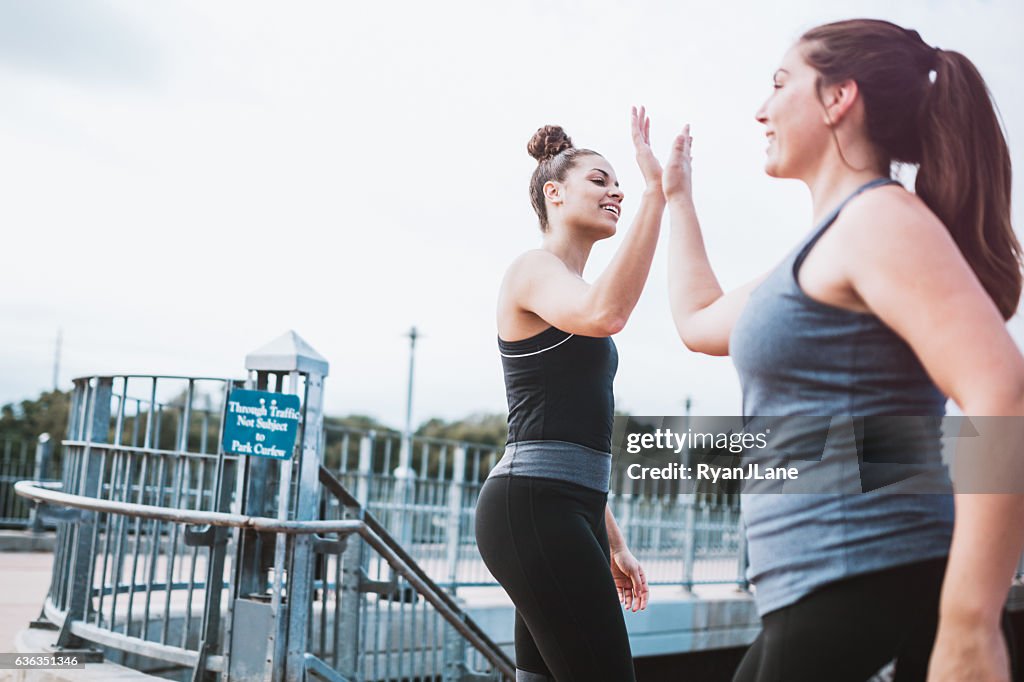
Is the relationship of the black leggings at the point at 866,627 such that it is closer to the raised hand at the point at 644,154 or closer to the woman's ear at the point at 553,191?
the raised hand at the point at 644,154

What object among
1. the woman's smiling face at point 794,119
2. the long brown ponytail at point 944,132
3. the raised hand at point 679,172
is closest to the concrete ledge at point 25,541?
the raised hand at point 679,172

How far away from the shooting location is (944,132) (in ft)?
4.74

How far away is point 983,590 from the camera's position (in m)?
1.17

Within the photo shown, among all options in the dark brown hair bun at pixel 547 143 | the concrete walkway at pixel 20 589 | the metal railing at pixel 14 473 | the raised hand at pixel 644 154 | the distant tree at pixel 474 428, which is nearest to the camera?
the raised hand at pixel 644 154

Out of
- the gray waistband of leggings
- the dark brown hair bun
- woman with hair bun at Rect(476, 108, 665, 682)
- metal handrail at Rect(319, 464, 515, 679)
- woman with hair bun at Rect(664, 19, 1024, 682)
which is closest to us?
woman with hair bun at Rect(664, 19, 1024, 682)

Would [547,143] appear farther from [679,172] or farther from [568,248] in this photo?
[679,172]

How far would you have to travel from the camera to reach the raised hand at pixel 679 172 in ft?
6.28

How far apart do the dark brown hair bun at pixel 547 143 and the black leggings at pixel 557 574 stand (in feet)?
3.64

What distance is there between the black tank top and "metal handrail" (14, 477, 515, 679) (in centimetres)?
242

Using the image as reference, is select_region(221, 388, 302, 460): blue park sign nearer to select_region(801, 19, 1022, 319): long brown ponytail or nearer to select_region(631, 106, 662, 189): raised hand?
select_region(631, 106, 662, 189): raised hand

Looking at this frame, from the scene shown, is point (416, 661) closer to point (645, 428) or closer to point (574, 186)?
point (574, 186)

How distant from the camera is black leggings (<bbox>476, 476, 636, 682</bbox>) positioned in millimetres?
2461

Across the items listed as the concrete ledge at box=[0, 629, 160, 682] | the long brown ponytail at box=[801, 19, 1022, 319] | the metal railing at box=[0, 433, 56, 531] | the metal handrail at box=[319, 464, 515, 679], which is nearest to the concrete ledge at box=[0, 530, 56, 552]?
the metal railing at box=[0, 433, 56, 531]

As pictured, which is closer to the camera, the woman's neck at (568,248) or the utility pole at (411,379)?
the woman's neck at (568,248)
